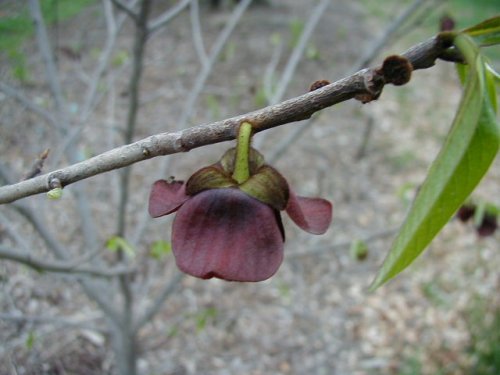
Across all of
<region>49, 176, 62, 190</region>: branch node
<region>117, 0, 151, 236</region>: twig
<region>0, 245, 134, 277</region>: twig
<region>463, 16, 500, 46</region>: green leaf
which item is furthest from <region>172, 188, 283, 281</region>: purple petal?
<region>117, 0, 151, 236</region>: twig

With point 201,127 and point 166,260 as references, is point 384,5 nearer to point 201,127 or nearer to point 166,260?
point 166,260

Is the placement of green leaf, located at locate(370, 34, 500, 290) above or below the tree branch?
below

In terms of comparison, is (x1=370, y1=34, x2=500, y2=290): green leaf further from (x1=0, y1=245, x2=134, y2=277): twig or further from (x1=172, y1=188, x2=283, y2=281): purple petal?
(x1=0, y1=245, x2=134, y2=277): twig

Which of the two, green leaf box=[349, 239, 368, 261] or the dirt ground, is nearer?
green leaf box=[349, 239, 368, 261]

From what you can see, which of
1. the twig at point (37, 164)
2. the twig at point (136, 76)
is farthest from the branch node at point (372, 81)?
the twig at point (136, 76)

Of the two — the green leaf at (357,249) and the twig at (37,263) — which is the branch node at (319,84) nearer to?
the twig at (37,263)

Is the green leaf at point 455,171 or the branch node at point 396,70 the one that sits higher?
the branch node at point 396,70
